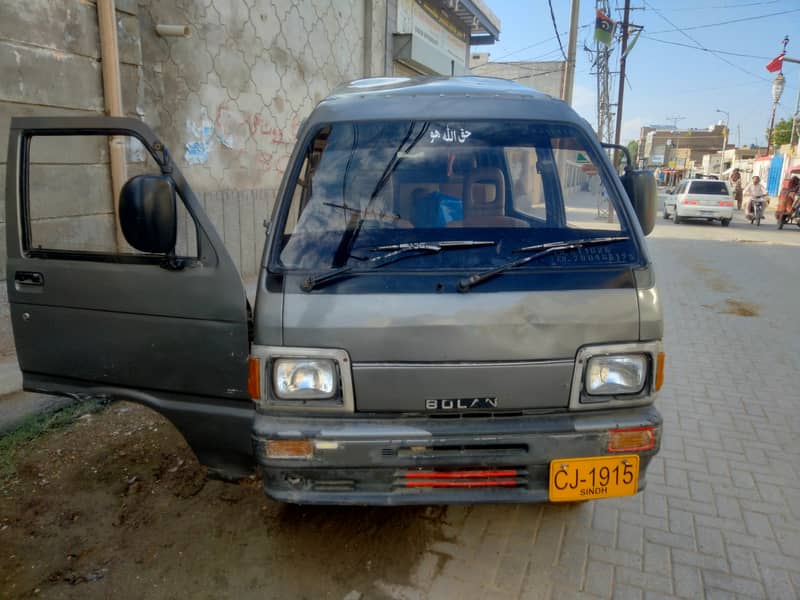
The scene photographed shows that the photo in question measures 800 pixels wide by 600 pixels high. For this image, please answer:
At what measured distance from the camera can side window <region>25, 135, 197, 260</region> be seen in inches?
187

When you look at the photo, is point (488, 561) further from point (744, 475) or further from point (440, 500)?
point (744, 475)

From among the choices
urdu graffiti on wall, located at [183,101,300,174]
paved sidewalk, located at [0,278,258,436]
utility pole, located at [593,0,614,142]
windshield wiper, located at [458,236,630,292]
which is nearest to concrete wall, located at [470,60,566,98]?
utility pole, located at [593,0,614,142]

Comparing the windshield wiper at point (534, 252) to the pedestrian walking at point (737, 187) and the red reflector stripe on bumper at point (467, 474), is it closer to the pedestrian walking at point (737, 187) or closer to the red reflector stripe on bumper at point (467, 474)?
the red reflector stripe on bumper at point (467, 474)

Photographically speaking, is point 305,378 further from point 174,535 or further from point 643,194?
point 643,194

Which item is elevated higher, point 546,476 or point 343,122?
point 343,122

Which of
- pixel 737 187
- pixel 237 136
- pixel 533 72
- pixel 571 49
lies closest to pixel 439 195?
pixel 237 136

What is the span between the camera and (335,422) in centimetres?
235

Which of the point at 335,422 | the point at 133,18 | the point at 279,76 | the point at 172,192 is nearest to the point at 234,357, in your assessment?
the point at 335,422

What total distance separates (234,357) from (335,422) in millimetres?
587

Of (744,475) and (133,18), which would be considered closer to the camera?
(744,475)

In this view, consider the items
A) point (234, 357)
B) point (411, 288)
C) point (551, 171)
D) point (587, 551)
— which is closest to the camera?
point (411, 288)

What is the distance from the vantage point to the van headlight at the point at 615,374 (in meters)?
2.39

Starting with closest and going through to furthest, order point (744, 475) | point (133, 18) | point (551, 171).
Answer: point (551, 171), point (744, 475), point (133, 18)

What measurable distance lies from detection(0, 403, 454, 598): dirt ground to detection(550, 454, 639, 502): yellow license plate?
30.4 inches
